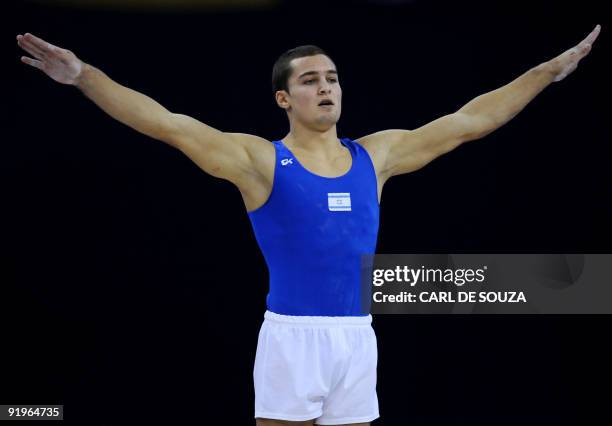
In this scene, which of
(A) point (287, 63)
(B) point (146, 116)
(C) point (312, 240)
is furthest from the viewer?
(A) point (287, 63)

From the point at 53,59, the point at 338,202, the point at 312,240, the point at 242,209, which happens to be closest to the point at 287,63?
the point at 338,202

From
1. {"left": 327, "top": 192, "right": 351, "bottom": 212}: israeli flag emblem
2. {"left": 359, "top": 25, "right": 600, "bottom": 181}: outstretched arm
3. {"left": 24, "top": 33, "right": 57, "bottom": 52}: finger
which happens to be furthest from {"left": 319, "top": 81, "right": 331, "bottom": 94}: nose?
{"left": 24, "top": 33, "right": 57, "bottom": 52}: finger

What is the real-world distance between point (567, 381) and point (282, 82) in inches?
116

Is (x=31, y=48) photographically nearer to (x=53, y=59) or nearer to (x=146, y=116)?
(x=53, y=59)

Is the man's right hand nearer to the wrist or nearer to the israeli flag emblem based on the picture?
the wrist

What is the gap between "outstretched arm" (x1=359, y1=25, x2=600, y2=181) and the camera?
14.8 ft

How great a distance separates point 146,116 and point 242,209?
2.10m

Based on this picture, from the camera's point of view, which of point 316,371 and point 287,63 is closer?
point 316,371

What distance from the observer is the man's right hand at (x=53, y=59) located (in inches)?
153

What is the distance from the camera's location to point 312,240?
13.5 feet

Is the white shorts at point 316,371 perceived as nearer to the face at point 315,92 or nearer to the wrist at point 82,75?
the face at point 315,92

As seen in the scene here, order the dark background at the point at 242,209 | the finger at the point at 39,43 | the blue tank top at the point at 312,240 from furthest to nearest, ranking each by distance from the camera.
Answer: the dark background at the point at 242,209 → the blue tank top at the point at 312,240 → the finger at the point at 39,43

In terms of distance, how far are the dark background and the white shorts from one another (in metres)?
1.86

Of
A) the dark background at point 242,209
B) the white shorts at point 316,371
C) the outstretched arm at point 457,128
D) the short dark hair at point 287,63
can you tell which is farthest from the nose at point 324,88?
the dark background at point 242,209
